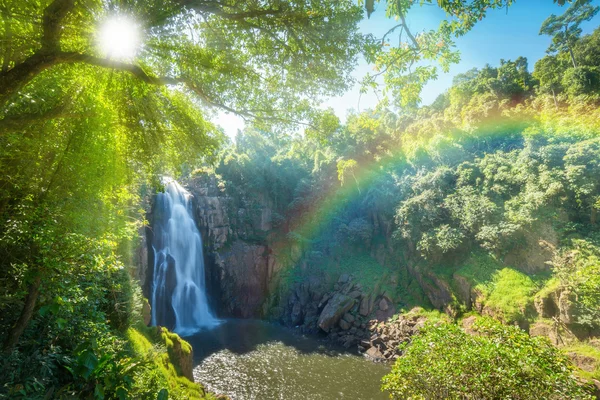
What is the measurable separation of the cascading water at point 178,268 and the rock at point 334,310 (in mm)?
10723

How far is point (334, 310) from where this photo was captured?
69.6 feet

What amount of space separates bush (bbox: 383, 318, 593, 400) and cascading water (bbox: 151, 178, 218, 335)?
67.7 feet

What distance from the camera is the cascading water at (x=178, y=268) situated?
22828mm

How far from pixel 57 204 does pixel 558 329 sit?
20839 mm

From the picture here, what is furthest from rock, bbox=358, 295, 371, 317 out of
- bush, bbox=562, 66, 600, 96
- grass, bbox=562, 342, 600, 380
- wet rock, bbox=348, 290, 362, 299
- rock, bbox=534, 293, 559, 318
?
bush, bbox=562, 66, 600, 96

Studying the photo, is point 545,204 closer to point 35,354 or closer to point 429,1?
point 429,1

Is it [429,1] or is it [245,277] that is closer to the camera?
[429,1]

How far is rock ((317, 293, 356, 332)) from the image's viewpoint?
20609 millimetres

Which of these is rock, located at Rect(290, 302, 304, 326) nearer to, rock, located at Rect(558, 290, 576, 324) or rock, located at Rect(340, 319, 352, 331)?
rock, located at Rect(340, 319, 352, 331)

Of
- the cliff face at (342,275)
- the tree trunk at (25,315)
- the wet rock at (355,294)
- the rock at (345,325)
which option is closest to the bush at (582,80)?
the cliff face at (342,275)

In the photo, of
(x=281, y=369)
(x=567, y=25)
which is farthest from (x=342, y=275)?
(x=567, y=25)

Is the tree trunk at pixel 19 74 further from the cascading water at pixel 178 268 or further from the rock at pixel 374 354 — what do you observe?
the rock at pixel 374 354

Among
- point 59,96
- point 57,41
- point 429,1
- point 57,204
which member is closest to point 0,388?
point 57,204

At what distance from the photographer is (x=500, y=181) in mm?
19641
